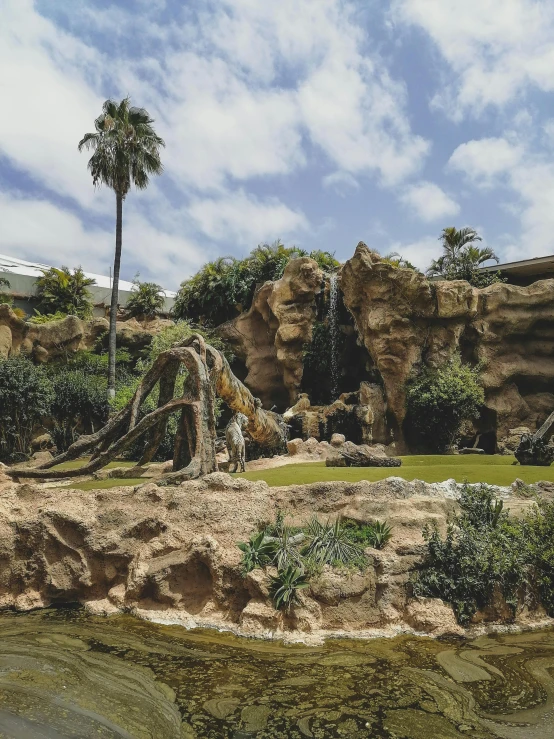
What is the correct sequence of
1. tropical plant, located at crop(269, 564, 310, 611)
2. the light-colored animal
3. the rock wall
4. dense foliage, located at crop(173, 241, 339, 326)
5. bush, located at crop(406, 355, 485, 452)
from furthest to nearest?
1. dense foliage, located at crop(173, 241, 339, 326)
2. the rock wall
3. bush, located at crop(406, 355, 485, 452)
4. the light-colored animal
5. tropical plant, located at crop(269, 564, 310, 611)

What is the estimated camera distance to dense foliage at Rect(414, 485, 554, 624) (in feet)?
25.3

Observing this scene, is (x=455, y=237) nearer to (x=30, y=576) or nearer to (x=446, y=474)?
(x=446, y=474)

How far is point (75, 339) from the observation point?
31.5 m

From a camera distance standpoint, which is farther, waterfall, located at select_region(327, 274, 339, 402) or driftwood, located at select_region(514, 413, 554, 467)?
waterfall, located at select_region(327, 274, 339, 402)

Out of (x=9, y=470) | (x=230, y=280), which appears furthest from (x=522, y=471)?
(x=230, y=280)

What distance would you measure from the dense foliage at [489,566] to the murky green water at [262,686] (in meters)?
0.58

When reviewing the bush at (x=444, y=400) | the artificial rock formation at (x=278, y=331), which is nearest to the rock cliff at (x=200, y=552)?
the bush at (x=444, y=400)

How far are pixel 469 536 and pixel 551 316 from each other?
1930 centimetres

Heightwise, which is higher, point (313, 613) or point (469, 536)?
point (469, 536)

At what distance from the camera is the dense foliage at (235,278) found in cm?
3347

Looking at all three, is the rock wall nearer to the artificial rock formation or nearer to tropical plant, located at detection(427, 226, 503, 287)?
the artificial rock formation

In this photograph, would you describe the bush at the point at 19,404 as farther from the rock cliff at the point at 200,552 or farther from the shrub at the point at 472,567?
the shrub at the point at 472,567

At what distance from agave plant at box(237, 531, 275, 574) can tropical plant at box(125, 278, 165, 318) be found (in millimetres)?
32364

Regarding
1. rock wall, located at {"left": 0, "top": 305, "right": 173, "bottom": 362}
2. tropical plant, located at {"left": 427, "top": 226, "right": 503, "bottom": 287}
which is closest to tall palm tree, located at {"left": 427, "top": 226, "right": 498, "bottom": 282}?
tropical plant, located at {"left": 427, "top": 226, "right": 503, "bottom": 287}
